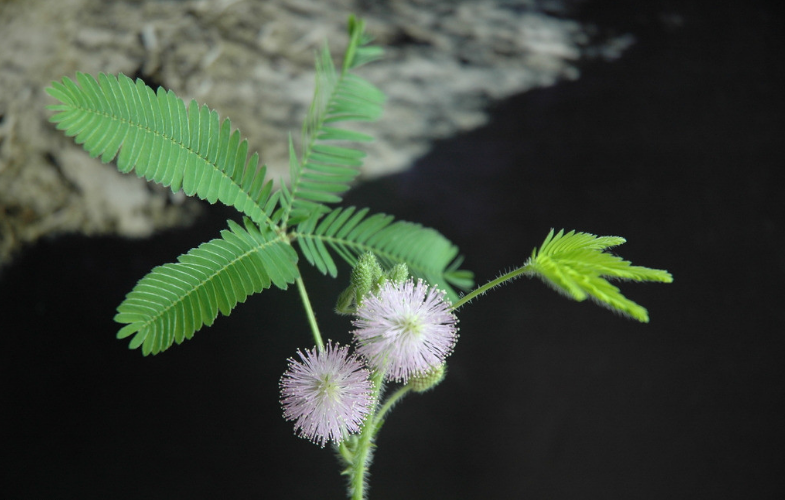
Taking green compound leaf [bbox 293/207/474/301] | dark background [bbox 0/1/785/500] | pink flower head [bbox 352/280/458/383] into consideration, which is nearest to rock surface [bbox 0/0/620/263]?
dark background [bbox 0/1/785/500]

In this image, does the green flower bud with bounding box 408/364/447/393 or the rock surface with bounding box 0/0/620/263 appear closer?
the green flower bud with bounding box 408/364/447/393

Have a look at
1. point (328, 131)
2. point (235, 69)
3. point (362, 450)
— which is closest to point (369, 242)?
point (328, 131)

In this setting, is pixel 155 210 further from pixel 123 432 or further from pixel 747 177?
pixel 747 177

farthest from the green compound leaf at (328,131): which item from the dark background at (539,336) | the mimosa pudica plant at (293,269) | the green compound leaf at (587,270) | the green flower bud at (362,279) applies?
the dark background at (539,336)

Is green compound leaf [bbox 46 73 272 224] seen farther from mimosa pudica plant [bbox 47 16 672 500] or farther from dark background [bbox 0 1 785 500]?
dark background [bbox 0 1 785 500]

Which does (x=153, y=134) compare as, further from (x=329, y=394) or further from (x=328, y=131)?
(x=329, y=394)

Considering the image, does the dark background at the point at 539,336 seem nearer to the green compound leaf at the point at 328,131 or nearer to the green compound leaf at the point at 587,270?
the green compound leaf at the point at 328,131
